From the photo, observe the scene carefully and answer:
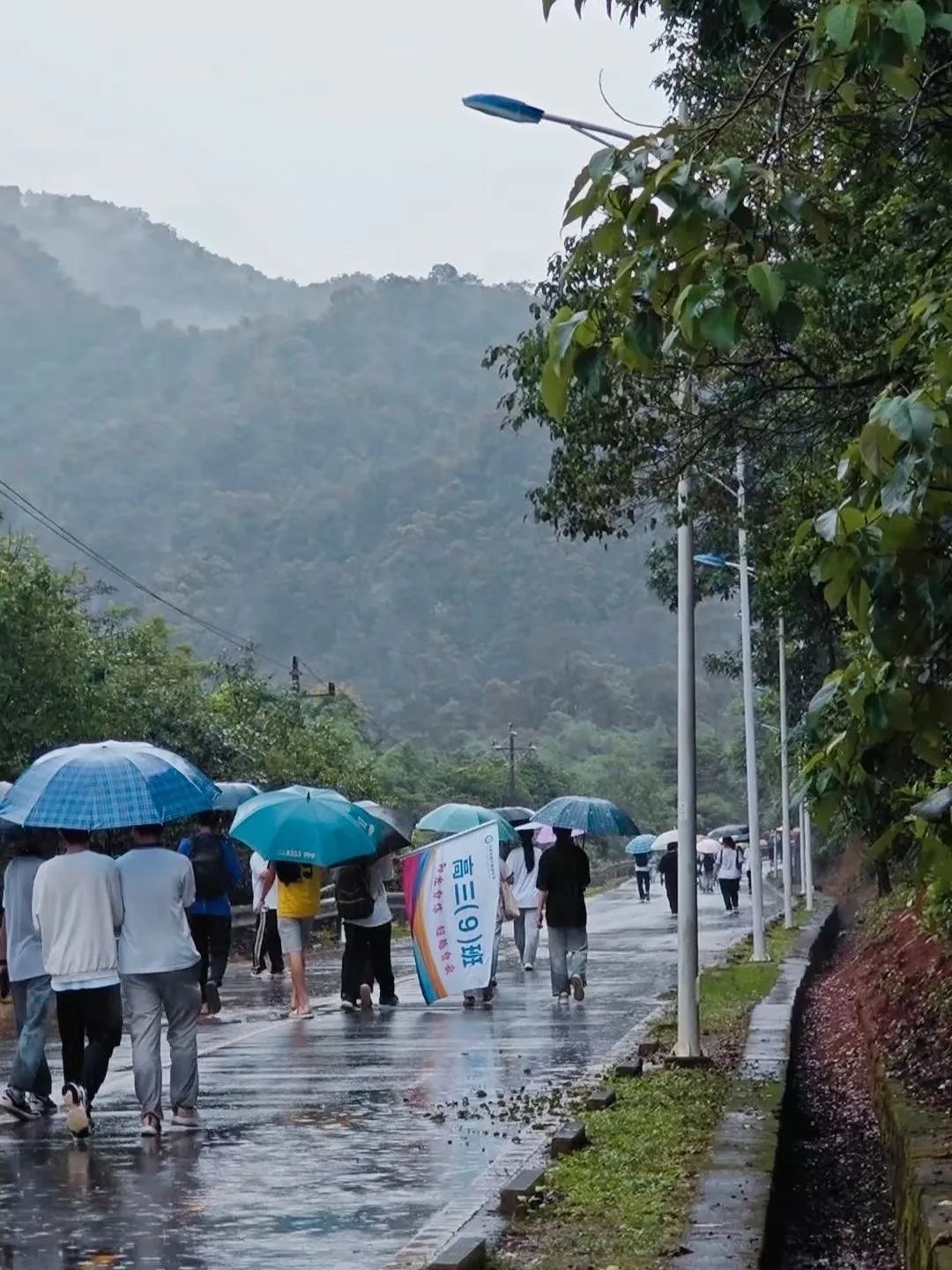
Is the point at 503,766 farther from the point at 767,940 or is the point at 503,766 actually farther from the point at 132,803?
the point at 132,803

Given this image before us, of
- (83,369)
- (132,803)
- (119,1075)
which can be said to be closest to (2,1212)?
(132,803)

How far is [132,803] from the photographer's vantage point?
35.5 feet

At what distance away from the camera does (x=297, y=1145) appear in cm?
1077

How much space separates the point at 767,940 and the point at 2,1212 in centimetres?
2377

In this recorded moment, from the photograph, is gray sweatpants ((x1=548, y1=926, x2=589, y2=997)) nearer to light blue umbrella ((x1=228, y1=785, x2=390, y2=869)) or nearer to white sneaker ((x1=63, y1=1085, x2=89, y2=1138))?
light blue umbrella ((x1=228, y1=785, x2=390, y2=869))

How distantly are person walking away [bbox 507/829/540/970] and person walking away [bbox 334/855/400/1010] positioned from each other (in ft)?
17.7

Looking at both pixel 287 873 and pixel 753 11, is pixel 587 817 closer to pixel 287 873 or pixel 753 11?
pixel 287 873

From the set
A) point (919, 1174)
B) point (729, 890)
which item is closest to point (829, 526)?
point (919, 1174)

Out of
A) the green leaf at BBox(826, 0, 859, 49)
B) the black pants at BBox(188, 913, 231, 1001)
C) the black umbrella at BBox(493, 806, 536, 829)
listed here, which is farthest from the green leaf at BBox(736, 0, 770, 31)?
the black umbrella at BBox(493, 806, 536, 829)

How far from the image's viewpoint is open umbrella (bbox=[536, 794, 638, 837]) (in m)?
22.9

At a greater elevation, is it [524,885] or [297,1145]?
[524,885]

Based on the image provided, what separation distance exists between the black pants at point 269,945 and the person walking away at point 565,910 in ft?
18.0

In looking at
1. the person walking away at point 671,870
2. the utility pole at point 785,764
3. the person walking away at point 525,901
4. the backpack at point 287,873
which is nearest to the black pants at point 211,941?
the backpack at point 287,873

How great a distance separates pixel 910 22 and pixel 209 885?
13821 mm
